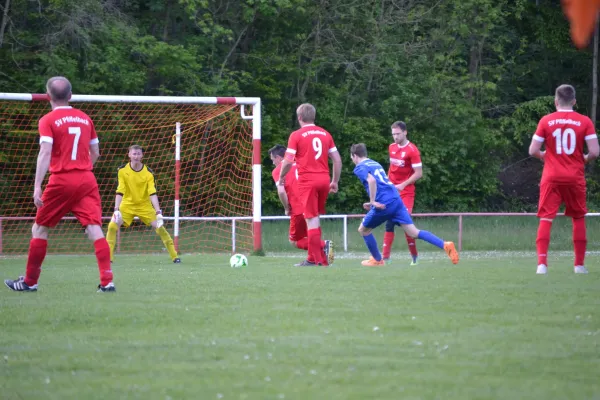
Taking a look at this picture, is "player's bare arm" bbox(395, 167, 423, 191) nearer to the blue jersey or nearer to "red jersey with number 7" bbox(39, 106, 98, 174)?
the blue jersey

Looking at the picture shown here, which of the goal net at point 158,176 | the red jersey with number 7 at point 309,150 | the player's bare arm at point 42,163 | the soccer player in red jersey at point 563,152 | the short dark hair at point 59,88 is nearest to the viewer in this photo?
the player's bare arm at point 42,163

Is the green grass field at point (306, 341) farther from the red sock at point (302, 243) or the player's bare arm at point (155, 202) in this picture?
the player's bare arm at point (155, 202)

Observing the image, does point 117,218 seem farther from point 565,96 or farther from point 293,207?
point 565,96

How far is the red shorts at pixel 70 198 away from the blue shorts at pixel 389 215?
4.81 meters

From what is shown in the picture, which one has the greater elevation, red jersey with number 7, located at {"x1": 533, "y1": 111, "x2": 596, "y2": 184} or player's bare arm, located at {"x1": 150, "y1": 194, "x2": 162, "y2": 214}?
red jersey with number 7, located at {"x1": 533, "y1": 111, "x2": 596, "y2": 184}

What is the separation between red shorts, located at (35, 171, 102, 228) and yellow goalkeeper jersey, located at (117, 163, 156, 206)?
6245 mm

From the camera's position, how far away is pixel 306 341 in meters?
5.17

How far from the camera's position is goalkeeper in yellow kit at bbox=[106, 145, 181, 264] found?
570 inches

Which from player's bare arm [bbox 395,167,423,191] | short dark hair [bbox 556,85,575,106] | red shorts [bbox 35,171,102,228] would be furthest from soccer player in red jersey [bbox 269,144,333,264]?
red shorts [bbox 35,171,102,228]

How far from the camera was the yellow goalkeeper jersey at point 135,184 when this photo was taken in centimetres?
1455

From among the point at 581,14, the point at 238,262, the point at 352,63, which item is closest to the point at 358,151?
the point at 238,262

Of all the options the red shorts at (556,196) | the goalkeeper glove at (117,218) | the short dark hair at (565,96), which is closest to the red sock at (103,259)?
the red shorts at (556,196)

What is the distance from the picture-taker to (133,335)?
5523 millimetres

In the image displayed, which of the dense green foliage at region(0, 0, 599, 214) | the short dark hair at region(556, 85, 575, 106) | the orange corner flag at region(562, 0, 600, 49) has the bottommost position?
the orange corner flag at region(562, 0, 600, 49)
